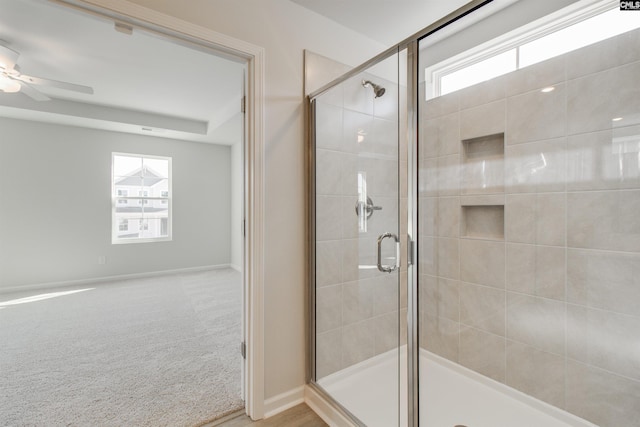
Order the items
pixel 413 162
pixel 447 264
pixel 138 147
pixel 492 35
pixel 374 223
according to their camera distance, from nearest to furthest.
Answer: pixel 413 162 < pixel 374 223 < pixel 492 35 < pixel 447 264 < pixel 138 147

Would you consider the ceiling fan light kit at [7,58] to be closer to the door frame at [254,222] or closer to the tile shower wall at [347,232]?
the door frame at [254,222]

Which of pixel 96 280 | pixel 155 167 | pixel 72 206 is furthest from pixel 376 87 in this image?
pixel 96 280

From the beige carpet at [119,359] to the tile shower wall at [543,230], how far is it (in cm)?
158

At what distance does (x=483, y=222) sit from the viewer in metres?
1.92

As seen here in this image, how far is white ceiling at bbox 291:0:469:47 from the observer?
1.87 meters

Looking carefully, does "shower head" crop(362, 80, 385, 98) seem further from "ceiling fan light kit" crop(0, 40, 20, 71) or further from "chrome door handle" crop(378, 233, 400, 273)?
"ceiling fan light kit" crop(0, 40, 20, 71)

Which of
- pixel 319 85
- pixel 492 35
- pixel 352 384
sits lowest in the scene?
pixel 352 384

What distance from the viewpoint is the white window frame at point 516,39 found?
1492 millimetres

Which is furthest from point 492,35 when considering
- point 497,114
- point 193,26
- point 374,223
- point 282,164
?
point 193,26

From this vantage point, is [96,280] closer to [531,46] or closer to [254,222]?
[254,222]

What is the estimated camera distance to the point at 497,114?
71.9 inches

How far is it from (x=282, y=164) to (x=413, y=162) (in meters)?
0.83

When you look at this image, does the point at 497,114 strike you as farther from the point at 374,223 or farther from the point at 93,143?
the point at 93,143

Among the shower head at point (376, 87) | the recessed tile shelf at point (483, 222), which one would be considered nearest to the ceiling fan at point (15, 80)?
the shower head at point (376, 87)
